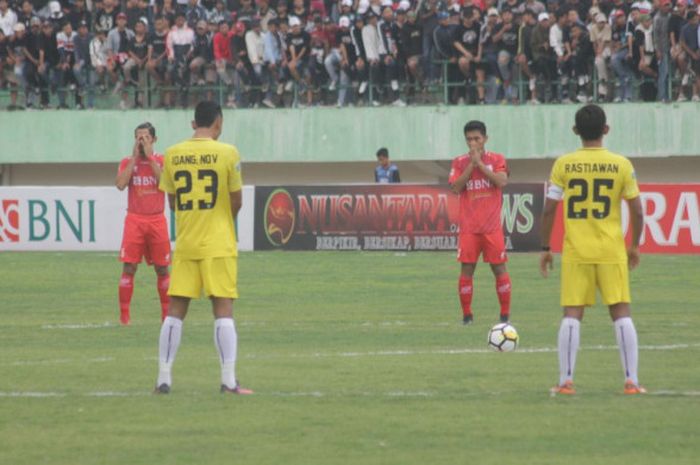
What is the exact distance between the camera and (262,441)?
8.86 metres

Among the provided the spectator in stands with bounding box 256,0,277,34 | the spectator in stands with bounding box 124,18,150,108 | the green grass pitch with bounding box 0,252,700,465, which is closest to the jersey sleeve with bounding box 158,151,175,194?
the green grass pitch with bounding box 0,252,700,465

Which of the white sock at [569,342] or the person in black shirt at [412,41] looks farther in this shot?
the person in black shirt at [412,41]

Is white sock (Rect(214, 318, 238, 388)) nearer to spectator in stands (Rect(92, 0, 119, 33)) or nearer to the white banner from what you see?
the white banner

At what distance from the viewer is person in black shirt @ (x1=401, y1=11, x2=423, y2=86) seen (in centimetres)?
3391

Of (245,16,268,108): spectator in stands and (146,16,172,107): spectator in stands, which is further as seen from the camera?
(146,16,172,107): spectator in stands

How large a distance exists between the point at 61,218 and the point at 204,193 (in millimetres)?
21345

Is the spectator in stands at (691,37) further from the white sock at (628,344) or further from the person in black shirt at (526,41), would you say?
the white sock at (628,344)

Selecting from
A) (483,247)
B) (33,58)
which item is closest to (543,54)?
(33,58)

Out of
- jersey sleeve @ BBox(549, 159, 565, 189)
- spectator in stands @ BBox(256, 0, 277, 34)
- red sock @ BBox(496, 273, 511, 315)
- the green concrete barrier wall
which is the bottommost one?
red sock @ BBox(496, 273, 511, 315)

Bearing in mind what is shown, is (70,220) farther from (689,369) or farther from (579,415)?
(579,415)

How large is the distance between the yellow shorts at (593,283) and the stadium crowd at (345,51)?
22181mm

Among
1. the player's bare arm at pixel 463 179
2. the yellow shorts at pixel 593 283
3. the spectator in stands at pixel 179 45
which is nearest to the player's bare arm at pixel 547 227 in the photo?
the yellow shorts at pixel 593 283

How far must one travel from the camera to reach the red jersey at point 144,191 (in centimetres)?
1688

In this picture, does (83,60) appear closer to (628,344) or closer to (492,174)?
(492,174)
